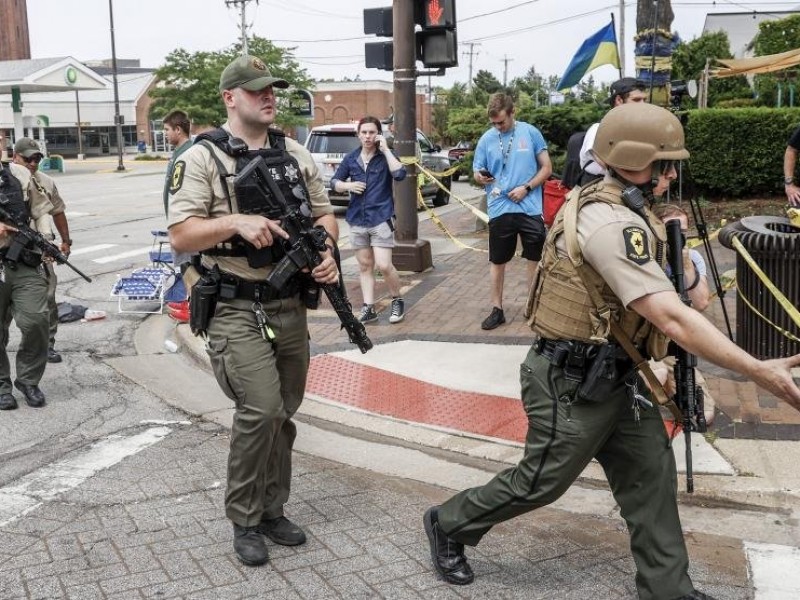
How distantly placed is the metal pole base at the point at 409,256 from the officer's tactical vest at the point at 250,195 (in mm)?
6532

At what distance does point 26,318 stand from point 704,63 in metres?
23.1

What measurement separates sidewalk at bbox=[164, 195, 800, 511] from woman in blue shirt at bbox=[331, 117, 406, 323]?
1.17 ft

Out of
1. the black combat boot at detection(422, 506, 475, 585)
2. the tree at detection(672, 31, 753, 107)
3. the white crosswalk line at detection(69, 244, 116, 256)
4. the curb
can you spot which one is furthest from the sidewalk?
the tree at detection(672, 31, 753, 107)

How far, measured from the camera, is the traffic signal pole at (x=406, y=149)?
10.5m

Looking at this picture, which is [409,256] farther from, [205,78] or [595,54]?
[205,78]

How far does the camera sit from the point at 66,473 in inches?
201

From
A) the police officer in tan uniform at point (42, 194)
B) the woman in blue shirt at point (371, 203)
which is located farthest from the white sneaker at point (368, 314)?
the police officer in tan uniform at point (42, 194)

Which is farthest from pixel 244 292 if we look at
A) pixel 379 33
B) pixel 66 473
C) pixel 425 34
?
pixel 379 33

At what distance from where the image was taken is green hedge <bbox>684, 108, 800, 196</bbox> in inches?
563

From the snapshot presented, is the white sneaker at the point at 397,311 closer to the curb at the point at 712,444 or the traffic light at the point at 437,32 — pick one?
the curb at the point at 712,444

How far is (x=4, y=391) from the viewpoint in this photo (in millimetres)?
6379

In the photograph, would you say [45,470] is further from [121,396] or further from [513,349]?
[513,349]

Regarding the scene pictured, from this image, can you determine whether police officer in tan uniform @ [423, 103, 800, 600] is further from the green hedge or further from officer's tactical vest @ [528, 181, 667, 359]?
the green hedge

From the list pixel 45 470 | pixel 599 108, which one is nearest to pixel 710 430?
pixel 45 470
